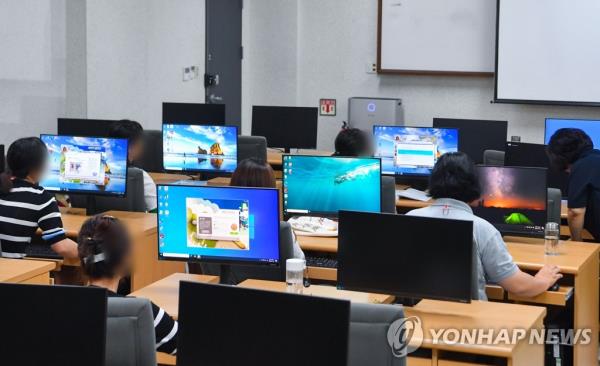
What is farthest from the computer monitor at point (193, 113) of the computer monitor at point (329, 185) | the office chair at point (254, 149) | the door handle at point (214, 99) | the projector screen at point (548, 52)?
the projector screen at point (548, 52)

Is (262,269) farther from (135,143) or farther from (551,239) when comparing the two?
(135,143)

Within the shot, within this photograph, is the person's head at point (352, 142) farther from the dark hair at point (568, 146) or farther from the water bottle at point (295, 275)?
the water bottle at point (295, 275)

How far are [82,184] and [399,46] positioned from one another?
504cm

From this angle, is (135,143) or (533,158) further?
(533,158)

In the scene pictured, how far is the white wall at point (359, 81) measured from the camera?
10023 millimetres

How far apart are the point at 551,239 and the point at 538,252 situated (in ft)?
0.31

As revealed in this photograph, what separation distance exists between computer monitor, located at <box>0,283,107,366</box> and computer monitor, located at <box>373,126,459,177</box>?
16.1 feet

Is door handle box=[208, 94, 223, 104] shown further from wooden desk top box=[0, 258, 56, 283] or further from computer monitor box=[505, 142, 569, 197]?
wooden desk top box=[0, 258, 56, 283]

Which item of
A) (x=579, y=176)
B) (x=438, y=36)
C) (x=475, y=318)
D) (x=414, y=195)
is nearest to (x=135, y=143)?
(x=414, y=195)

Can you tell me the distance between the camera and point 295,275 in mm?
3953

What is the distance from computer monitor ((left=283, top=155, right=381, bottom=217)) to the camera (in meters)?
5.40

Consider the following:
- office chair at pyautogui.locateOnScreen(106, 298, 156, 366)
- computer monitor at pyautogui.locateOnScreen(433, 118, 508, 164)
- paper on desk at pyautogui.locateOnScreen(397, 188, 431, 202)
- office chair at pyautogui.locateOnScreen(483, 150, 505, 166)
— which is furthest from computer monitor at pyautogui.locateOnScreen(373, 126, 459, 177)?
office chair at pyautogui.locateOnScreen(106, 298, 156, 366)

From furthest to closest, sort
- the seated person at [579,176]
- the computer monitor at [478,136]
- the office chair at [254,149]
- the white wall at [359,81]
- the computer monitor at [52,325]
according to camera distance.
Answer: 1. the white wall at [359,81]
2. the computer monitor at [478,136]
3. the office chair at [254,149]
4. the seated person at [579,176]
5. the computer monitor at [52,325]

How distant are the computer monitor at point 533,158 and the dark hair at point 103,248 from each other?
13.1 ft
